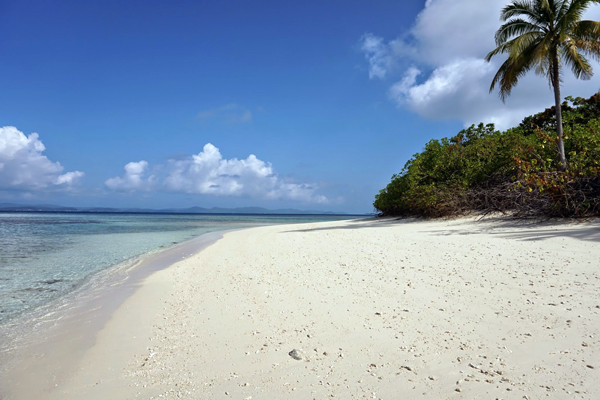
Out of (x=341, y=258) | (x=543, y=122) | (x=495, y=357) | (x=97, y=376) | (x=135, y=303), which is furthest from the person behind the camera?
(x=543, y=122)

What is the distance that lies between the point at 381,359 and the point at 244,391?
1220mm

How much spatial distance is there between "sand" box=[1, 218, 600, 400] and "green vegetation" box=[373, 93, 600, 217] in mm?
5738

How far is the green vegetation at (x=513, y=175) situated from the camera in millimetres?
10742

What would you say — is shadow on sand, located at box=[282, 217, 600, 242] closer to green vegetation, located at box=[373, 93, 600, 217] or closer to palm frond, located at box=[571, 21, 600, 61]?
green vegetation, located at box=[373, 93, 600, 217]

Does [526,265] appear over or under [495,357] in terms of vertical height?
over

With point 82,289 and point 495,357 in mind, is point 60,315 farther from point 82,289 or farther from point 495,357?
point 495,357

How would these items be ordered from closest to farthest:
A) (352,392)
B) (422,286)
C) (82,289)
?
(352,392)
(422,286)
(82,289)

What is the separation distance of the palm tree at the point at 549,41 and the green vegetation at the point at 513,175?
1.03 metres

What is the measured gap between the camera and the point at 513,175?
15359 mm

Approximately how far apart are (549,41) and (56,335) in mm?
17856

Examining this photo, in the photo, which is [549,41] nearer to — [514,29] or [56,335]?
[514,29]

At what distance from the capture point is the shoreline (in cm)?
308

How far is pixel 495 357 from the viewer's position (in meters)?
2.74

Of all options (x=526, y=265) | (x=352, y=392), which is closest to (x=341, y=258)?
(x=526, y=265)
